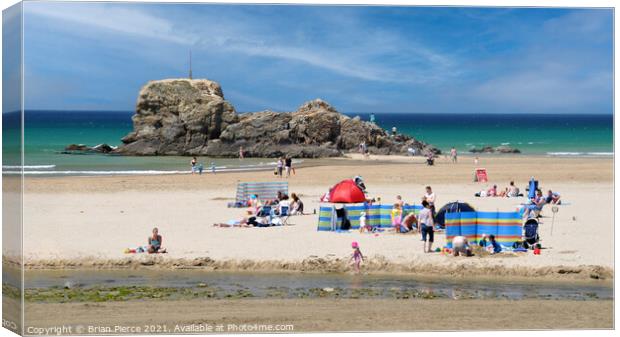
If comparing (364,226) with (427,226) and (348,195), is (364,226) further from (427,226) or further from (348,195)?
(348,195)

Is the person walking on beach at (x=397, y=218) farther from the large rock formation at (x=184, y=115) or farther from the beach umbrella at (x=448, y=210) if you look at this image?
the large rock formation at (x=184, y=115)

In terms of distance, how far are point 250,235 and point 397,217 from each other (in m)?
3.39

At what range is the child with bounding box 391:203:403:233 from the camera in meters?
20.1

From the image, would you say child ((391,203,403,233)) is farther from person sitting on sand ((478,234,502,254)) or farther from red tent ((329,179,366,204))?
red tent ((329,179,366,204))

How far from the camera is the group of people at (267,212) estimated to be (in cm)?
2117

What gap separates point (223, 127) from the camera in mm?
58531

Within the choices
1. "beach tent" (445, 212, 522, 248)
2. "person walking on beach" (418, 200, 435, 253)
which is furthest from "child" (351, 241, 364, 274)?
"beach tent" (445, 212, 522, 248)

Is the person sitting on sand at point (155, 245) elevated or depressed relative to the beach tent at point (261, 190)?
depressed

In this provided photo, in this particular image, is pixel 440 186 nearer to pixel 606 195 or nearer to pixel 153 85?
pixel 606 195

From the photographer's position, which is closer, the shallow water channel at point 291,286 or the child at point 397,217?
the shallow water channel at point 291,286

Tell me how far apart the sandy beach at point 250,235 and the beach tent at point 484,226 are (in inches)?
22.6

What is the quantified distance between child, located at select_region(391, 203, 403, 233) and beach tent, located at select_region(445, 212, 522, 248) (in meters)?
2.14

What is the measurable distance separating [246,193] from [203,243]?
6.36 m

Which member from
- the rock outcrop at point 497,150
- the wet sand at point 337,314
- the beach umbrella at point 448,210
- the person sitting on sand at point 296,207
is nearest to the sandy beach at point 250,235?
the person sitting on sand at point 296,207
